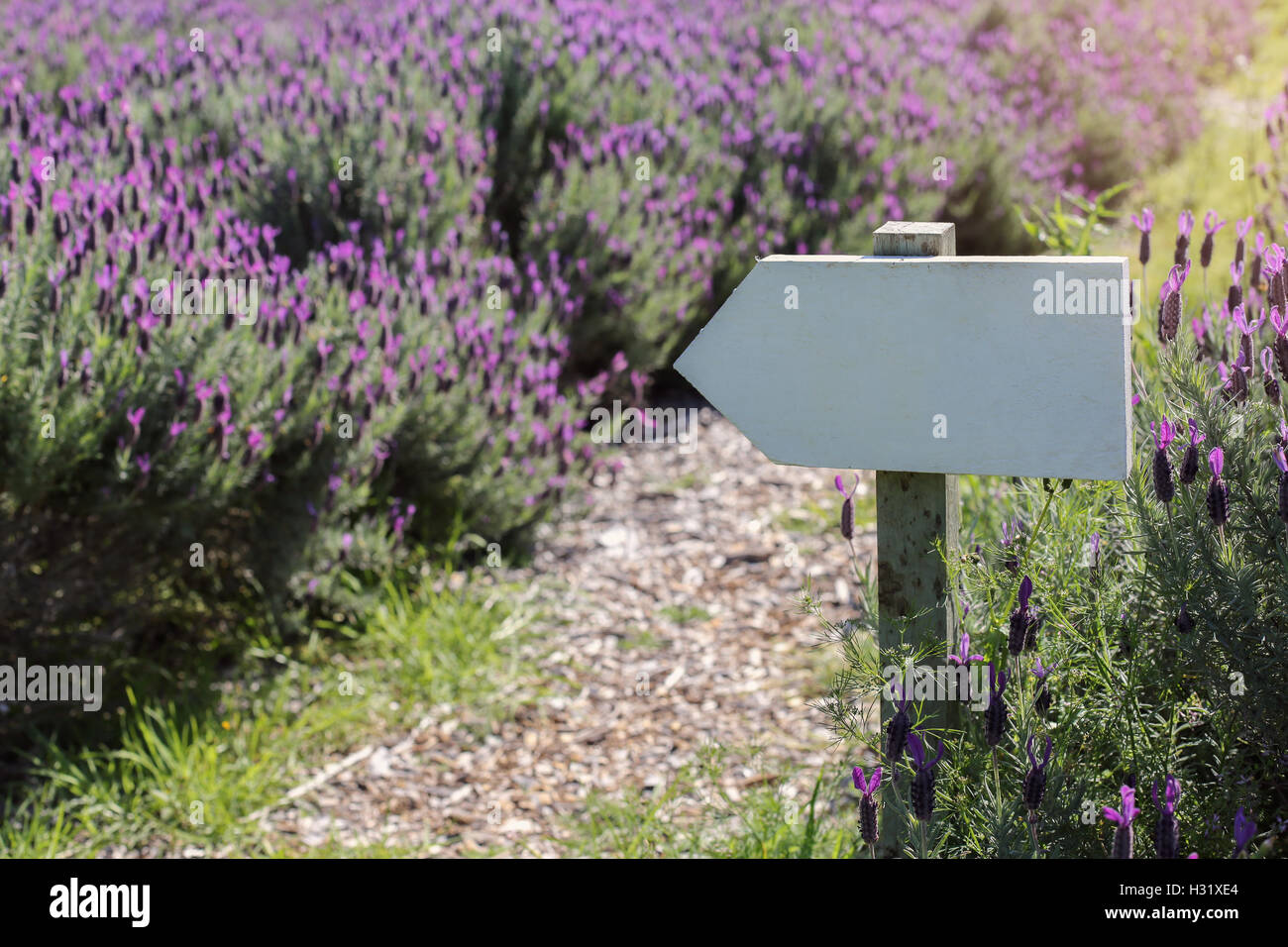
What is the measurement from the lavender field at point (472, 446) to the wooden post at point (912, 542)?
83 mm

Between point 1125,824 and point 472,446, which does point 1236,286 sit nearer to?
point 1125,824

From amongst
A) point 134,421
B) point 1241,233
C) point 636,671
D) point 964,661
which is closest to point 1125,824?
point 964,661

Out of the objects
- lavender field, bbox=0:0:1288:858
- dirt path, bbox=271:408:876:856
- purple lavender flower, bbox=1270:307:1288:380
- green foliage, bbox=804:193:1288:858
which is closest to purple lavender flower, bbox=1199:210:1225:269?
lavender field, bbox=0:0:1288:858

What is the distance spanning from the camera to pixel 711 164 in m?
6.19

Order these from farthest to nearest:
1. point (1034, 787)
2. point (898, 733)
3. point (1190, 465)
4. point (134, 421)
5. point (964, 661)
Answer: point (134, 421) < point (964, 661) < point (1190, 465) < point (898, 733) < point (1034, 787)

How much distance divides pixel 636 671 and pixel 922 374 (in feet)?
7.14

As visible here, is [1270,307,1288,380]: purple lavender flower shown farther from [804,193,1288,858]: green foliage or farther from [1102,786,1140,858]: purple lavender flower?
[1102,786,1140,858]: purple lavender flower

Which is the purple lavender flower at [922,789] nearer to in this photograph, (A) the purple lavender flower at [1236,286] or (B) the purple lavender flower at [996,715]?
(B) the purple lavender flower at [996,715]

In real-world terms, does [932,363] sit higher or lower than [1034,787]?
higher

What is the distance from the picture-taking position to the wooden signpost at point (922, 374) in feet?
6.40

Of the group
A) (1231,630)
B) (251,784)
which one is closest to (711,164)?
(251,784)

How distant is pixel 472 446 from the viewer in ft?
14.3

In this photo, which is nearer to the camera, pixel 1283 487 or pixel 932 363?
pixel 1283 487
